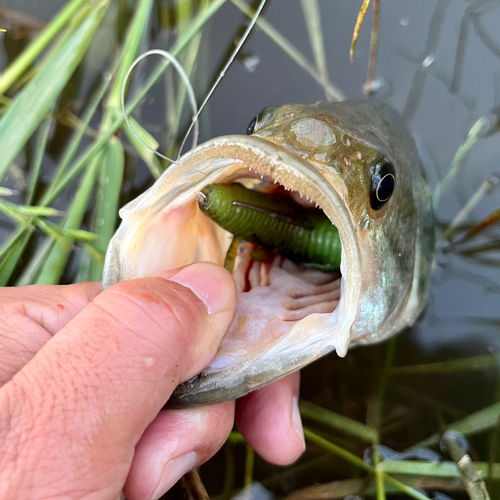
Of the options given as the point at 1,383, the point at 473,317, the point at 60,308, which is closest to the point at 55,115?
the point at 60,308

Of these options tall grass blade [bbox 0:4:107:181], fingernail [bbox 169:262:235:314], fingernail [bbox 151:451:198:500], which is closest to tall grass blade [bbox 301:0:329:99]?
tall grass blade [bbox 0:4:107:181]

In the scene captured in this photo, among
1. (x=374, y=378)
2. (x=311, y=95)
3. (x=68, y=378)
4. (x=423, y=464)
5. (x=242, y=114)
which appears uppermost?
(x=311, y=95)

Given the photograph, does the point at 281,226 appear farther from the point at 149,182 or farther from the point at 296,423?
the point at 149,182

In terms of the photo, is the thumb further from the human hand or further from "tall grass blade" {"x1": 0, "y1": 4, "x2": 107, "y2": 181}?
"tall grass blade" {"x1": 0, "y1": 4, "x2": 107, "y2": 181}

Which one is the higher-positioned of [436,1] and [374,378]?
[436,1]

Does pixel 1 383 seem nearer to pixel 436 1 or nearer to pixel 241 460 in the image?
pixel 241 460

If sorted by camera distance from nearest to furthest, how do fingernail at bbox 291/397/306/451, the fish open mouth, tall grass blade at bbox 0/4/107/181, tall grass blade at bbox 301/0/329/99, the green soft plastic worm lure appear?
the fish open mouth, the green soft plastic worm lure, fingernail at bbox 291/397/306/451, tall grass blade at bbox 0/4/107/181, tall grass blade at bbox 301/0/329/99
